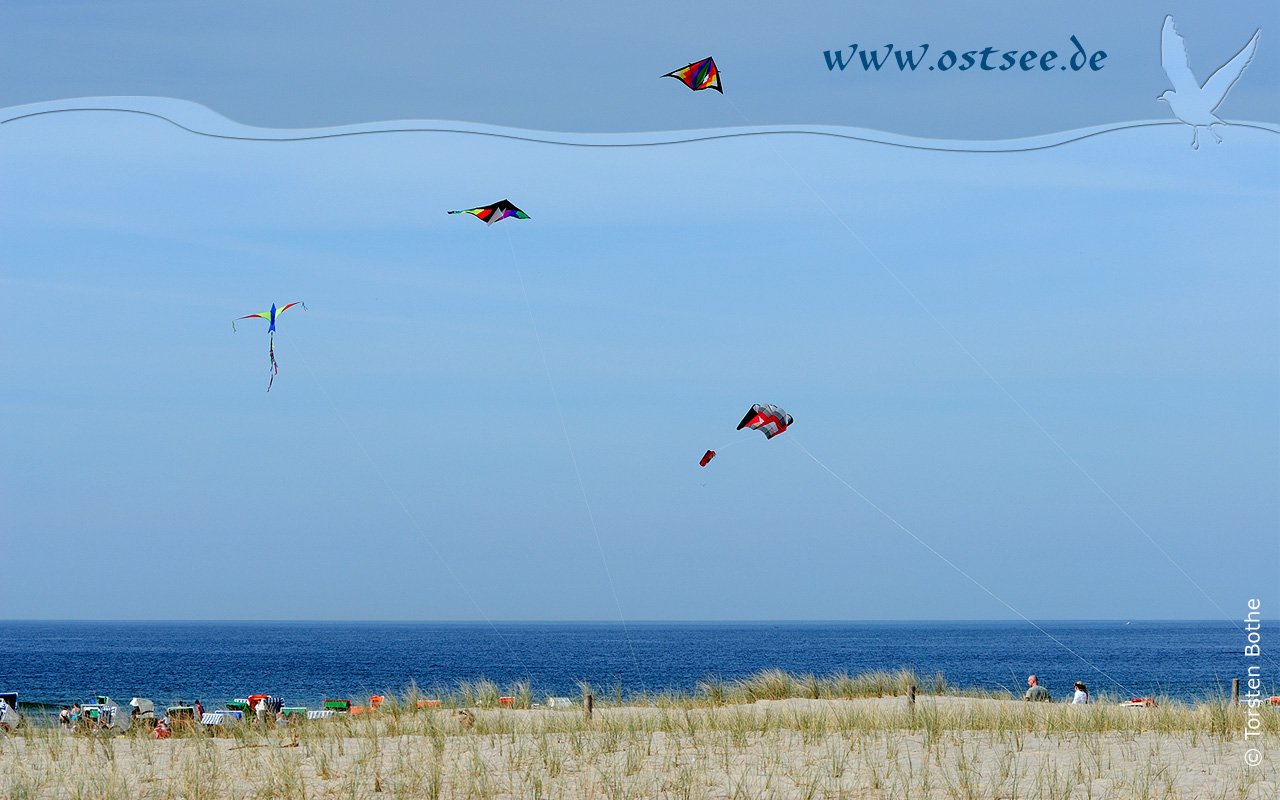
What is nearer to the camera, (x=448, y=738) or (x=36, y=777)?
(x=36, y=777)

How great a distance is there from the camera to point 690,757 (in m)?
8.56

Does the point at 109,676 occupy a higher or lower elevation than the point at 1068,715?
lower

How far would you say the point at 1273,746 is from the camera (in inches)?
357

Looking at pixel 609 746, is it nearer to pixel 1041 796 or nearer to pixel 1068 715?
pixel 1041 796

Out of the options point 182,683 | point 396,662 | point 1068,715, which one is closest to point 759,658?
point 396,662

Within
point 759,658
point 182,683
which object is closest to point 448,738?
point 182,683

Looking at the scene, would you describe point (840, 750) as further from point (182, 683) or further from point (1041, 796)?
point (182, 683)

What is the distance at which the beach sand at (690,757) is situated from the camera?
23.6 ft

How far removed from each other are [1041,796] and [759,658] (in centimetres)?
8337

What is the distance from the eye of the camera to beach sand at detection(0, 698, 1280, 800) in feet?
23.6

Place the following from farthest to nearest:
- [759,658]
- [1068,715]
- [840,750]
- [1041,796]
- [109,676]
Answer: [759,658] < [109,676] < [1068,715] < [840,750] < [1041,796]

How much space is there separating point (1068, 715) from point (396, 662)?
2940 inches

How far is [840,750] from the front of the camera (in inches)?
350

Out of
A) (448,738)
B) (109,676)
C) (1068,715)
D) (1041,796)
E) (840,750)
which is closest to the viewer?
(1041,796)
